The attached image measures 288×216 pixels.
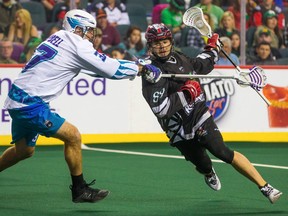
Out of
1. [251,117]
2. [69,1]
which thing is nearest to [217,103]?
Answer: [251,117]

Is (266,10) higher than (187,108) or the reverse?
the reverse

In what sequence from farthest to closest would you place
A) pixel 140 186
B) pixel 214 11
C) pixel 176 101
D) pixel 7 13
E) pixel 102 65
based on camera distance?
pixel 214 11
pixel 7 13
pixel 140 186
pixel 176 101
pixel 102 65

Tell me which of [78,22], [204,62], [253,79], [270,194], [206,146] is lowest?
[270,194]

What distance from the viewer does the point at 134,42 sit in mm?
12789

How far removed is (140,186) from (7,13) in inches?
156

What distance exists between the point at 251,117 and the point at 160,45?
474 centimetres

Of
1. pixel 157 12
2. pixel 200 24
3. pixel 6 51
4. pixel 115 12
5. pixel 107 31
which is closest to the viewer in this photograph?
pixel 200 24

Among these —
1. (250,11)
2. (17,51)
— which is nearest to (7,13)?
(17,51)

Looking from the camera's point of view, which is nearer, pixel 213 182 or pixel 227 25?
pixel 213 182

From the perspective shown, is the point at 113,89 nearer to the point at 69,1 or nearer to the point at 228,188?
the point at 69,1

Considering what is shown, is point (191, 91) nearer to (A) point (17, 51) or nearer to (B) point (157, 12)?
(A) point (17, 51)

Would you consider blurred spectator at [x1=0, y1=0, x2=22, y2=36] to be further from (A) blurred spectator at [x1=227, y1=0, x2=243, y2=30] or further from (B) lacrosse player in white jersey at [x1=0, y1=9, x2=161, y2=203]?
(B) lacrosse player in white jersey at [x1=0, y1=9, x2=161, y2=203]

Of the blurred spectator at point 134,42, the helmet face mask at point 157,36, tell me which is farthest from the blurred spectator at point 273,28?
the helmet face mask at point 157,36

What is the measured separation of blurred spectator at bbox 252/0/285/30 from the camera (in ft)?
42.9
